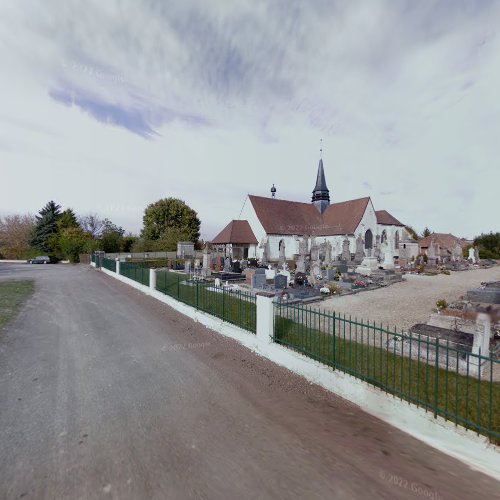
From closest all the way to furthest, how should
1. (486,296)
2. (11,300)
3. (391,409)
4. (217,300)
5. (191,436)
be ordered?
Result: (191,436) → (391,409) → (217,300) → (486,296) → (11,300)

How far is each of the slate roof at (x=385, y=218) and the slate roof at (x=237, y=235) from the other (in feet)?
63.7

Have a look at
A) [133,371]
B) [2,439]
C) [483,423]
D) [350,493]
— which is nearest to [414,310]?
[483,423]

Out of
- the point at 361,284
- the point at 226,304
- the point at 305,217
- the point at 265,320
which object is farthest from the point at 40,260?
the point at 265,320

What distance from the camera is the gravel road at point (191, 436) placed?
2738 millimetres

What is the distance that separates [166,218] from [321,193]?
27.6m

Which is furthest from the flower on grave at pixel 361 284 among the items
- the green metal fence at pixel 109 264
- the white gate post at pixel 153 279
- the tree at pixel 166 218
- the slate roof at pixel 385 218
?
the tree at pixel 166 218

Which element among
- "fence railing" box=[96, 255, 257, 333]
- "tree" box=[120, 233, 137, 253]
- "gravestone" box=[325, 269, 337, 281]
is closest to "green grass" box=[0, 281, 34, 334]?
"fence railing" box=[96, 255, 257, 333]

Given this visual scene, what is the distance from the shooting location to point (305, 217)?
1540 inches

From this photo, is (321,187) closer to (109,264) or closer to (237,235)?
(237,235)

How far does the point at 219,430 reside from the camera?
357cm

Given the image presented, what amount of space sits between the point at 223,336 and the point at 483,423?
5.28m

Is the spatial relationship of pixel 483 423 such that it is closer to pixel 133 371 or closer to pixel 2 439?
pixel 133 371

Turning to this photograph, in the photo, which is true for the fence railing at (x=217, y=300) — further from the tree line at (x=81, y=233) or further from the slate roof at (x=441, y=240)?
the slate roof at (x=441, y=240)

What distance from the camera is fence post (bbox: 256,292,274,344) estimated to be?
6.05 metres
